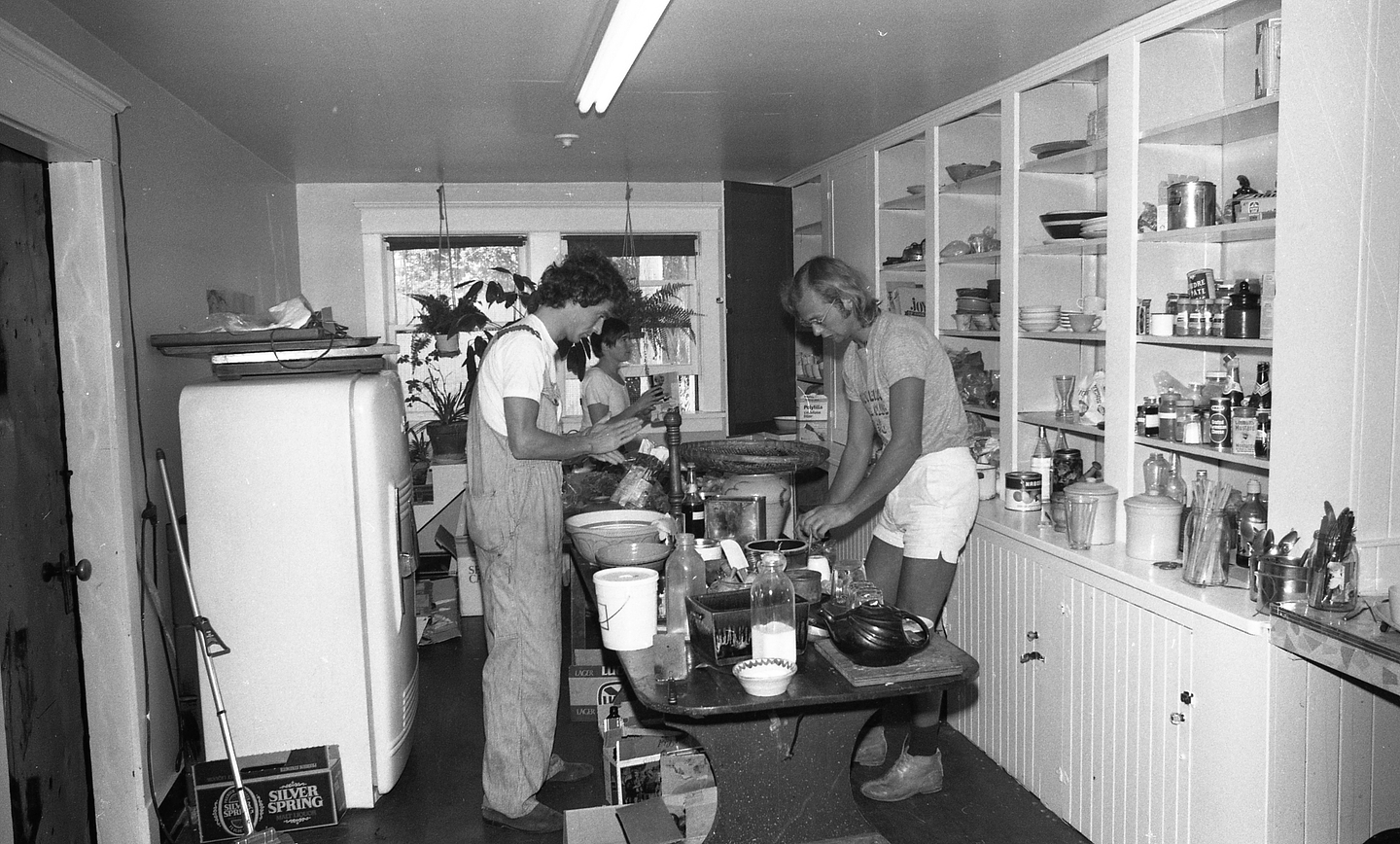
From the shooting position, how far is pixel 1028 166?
166 inches

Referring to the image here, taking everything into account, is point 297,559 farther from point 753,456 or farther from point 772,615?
point 772,615

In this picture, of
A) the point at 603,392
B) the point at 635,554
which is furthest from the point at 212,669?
the point at 603,392

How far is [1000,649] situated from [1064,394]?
1.10m

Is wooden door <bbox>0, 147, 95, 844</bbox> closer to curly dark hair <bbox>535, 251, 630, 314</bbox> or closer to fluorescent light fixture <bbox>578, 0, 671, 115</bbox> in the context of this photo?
curly dark hair <bbox>535, 251, 630, 314</bbox>

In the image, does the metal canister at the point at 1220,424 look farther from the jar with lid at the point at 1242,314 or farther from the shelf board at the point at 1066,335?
the shelf board at the point at 1066,335

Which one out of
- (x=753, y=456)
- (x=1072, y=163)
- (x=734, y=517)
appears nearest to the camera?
(x=734, y=517)

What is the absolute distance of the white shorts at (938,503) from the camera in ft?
11.8

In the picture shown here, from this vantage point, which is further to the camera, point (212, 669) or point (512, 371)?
point (212, 669)

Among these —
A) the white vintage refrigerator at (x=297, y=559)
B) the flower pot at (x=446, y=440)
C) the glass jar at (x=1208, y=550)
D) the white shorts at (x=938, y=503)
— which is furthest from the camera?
the flower pot at (x=446, y=440)

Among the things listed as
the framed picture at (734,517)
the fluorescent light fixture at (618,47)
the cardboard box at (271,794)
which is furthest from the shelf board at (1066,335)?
the cardboard box at (271,794)

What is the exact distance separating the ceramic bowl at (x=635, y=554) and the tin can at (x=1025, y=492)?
1.70 meters

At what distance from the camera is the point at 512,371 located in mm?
3250

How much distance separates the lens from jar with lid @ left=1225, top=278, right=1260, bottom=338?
10.3 ft

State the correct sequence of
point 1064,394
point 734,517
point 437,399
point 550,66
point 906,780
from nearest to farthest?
point 734,517, point 906,780, point 550,66, point 1064,394, point 437,399
